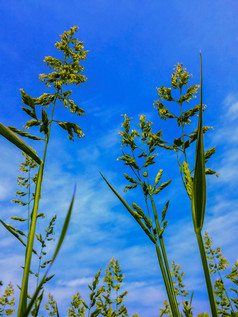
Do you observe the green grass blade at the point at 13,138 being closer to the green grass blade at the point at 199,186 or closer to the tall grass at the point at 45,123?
the tall grass at the point at 45,123

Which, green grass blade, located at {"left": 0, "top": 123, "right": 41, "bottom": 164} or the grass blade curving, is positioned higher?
green grass blade, located at {"left": 0, "top": 123, "right": 41, "bottom": 164}

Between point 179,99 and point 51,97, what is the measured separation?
1.15m

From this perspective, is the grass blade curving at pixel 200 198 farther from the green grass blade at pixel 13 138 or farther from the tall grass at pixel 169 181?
the green grass blade at pixel 13 138

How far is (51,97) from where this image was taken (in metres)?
2.28

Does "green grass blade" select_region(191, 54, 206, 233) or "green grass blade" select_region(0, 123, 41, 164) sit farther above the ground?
"green grass blade" select_region(0, 123, 41, 164)

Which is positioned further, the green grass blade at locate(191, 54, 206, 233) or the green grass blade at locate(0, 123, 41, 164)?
the green grass blade at locate(0, 123, 41, 164)

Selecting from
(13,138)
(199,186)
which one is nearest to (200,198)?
(199,186)

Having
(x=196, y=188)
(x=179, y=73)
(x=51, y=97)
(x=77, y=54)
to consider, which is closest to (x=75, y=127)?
(x=51, y=97)

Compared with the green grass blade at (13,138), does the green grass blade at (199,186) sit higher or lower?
lower

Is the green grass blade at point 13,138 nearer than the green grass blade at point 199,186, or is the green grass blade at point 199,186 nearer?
the green grass blade at point 199,186

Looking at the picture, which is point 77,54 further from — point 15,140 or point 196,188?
point 196,188

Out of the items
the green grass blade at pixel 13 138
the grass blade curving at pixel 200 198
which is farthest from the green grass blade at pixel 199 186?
the green grass blade at pixel 13 138

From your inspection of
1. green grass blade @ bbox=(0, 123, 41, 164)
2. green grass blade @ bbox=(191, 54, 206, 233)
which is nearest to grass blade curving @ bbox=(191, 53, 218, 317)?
green grass blade @ bbox=(191, 54, 206, 233)

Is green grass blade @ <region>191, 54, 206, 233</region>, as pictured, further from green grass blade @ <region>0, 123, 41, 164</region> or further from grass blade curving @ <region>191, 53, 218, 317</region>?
green grass blade @ <region>0, 123, 41, 164</region>
